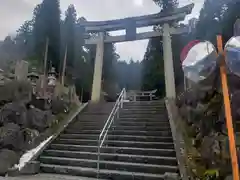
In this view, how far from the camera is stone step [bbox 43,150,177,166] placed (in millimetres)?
5949

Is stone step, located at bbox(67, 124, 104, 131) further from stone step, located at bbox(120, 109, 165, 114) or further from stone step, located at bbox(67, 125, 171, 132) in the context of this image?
stone step, located at bbox(120, 109, 165, 114)

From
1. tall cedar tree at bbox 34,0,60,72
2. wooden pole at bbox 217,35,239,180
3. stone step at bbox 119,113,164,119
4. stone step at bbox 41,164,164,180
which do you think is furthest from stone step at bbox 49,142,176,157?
tall cedar tree at bbox 34,0,60,72

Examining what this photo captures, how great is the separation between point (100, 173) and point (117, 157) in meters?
0.76

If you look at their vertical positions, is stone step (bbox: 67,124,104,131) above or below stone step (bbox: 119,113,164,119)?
below

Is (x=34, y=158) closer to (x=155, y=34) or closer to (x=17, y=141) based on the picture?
(x=17, y=141)

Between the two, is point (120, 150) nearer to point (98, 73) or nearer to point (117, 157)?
point (117, 157)

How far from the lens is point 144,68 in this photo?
2369 cm

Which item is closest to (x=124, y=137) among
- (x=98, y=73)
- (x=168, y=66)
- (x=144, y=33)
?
(x=168, y=66)

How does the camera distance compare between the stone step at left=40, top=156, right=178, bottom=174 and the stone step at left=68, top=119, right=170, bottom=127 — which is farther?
the stone step at left=68, top=119, right=170, bottom=127

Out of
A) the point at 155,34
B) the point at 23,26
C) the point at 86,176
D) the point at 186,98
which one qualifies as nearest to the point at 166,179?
the point at 86,176

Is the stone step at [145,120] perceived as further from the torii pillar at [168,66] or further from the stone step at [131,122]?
the torii pillar at [168,66]

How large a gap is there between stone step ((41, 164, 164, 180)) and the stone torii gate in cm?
670

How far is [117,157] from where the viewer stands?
638cm

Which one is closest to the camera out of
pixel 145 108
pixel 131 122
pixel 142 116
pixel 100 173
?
pixel 100 173
